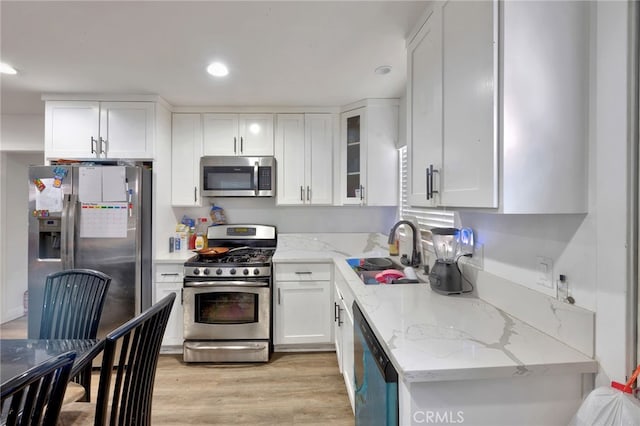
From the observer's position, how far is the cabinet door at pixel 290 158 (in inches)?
111

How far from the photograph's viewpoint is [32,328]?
7.41 ft

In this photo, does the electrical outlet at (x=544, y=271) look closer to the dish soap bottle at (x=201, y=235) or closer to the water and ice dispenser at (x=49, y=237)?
the dish soap bottle at (x=201, y=235)

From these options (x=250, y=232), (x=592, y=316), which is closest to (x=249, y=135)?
(x=250, y=232)

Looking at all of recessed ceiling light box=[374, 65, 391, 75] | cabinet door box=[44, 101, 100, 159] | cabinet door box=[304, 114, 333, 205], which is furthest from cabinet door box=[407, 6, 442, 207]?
cabinet door box=[44, 101, 100, 159]

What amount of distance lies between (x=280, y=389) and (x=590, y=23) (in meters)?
2.56

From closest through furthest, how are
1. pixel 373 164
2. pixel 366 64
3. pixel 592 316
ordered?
1. pixel 592 316
2. pixel 366 64
3. pixel 373 164

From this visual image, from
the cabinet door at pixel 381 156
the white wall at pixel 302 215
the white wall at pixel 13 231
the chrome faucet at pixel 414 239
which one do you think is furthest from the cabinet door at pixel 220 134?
the white wall at pixel 13 231

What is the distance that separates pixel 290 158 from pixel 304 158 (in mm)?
146

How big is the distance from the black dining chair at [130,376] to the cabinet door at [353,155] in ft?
6.39

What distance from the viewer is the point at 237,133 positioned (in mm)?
2803

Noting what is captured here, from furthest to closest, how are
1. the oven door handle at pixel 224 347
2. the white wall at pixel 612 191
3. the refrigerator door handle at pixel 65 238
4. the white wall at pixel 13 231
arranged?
1. the white wall at pixel 13 231
2. the oven door handle at pixel 224 347
3. the refrigerator door handle at pixel 65 238
4. the white wall at pixel 612 191

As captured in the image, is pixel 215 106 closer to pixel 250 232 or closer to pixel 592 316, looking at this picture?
pixel 250 232

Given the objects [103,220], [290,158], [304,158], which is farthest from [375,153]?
[103,220]

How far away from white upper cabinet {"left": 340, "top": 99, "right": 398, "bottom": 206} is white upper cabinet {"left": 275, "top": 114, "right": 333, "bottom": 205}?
0.92ft
